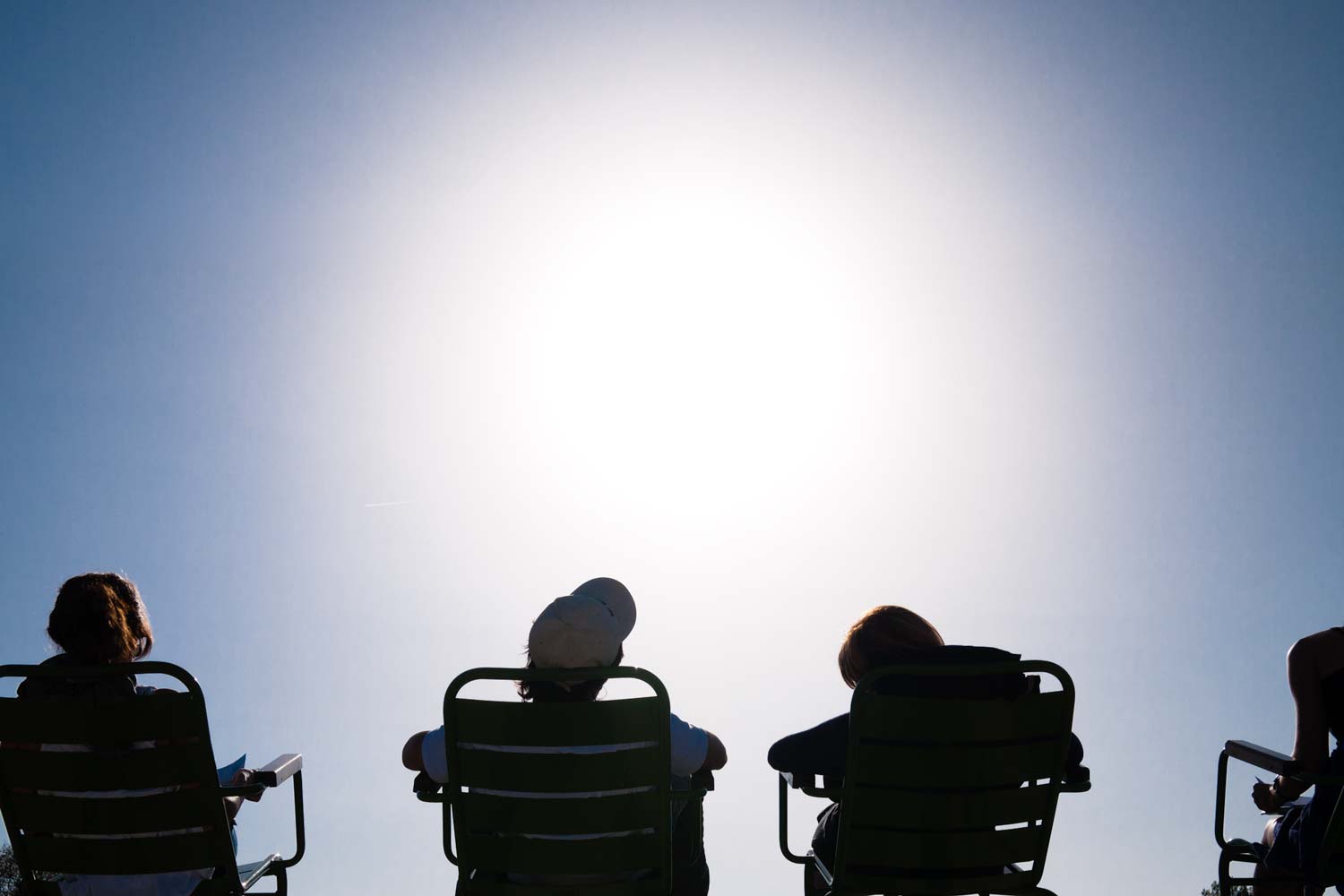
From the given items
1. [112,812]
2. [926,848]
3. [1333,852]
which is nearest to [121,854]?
[112,812]

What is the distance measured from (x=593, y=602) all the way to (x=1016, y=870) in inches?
62.7

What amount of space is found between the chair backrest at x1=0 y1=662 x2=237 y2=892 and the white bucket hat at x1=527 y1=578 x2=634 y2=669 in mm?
1003

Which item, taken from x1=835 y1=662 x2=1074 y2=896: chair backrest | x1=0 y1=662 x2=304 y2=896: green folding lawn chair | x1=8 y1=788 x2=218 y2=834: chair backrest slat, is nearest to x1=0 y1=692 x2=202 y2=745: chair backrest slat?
x1=0 y1=662 x2=304 y2=896: green folding lawn chair

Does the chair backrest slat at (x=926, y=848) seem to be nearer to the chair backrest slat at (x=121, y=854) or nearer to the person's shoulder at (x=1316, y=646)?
the person's shoulder at (x=1316, y=646)

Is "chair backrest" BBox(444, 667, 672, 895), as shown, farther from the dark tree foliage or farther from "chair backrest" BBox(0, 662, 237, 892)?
the dark tree foliage

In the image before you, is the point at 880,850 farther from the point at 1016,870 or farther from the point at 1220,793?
the point at 1220,793

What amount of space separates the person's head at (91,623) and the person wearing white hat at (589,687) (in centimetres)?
105

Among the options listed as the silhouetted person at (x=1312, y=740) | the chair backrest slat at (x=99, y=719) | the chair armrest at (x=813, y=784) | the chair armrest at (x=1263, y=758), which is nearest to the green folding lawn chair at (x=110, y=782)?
the chair backrest slat at (x=99, y=719)

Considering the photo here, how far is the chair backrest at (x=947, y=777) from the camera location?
9.52 ft

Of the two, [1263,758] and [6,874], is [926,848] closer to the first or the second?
[1263,758]

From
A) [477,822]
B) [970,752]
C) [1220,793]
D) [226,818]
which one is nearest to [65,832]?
[226,818]

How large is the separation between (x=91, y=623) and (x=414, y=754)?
1.17 meters

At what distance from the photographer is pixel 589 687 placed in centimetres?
314

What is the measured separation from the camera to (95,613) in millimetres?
3230
